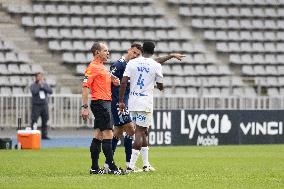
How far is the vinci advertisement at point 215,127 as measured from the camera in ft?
92.5

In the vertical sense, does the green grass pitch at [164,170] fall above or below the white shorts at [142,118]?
below

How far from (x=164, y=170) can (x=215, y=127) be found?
474 inches

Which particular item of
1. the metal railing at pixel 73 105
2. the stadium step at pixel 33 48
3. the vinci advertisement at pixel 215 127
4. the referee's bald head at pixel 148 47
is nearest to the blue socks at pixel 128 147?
the referee's bald head at pixel 148 47

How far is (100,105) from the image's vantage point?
15.7 m

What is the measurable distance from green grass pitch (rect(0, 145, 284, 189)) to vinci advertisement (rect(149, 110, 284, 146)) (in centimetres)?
300

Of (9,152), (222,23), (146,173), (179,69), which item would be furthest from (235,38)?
(146,173)

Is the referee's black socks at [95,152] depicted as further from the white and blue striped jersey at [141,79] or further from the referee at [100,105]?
the white and blue striped jersey at [141,79]

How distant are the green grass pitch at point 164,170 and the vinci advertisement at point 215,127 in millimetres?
3002

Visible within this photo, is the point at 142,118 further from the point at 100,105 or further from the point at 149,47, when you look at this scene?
the point at 149,47

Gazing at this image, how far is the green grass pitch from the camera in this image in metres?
13.5

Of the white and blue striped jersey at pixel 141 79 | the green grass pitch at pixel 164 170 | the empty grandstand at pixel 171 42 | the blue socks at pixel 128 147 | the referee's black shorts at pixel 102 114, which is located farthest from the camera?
the empty grandstand at pixel 171 42

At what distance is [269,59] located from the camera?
131 feet

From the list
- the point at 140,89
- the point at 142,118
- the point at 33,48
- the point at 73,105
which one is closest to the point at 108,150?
the point at 142,118

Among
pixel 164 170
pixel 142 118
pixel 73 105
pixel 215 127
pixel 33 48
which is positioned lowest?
pixel 164 170
